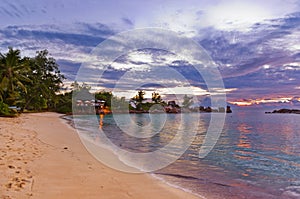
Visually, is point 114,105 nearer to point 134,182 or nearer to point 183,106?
point 183,106

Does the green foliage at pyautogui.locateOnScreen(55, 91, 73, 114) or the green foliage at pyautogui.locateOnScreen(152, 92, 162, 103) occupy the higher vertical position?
the green foliage at pyautogui.locateOnScreen(152, 92, 162, 103)

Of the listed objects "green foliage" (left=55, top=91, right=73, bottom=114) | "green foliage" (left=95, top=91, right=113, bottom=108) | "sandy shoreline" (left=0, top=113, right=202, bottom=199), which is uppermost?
"green foliage" (left=95, top=91, right=113, bottom=108)

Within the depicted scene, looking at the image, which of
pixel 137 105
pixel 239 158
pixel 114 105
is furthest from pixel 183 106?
pixel 239 158

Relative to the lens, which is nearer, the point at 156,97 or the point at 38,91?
the point at 38,91

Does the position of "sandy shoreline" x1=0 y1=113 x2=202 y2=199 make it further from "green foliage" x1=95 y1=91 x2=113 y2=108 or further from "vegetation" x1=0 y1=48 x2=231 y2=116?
"green foliage" x1=95 y1=91 x2=113 y2=108

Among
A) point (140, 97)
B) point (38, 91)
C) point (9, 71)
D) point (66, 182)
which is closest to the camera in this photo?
point (66, 182)

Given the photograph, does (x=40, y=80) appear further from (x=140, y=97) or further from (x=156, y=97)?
(x=156, y=97)

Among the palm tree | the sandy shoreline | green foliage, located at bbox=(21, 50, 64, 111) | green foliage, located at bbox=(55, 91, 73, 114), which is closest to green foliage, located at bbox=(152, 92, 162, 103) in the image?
green foliage, located at bbox=(55, 91, 73, 114)

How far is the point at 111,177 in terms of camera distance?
786 cm

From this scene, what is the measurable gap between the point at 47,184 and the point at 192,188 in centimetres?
421

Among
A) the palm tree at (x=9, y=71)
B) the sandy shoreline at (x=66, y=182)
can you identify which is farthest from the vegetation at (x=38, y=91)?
the sandy shoreline at (x=66, y=182)

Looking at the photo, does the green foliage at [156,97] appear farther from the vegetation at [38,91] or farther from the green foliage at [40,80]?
the green foliage at [40,80]

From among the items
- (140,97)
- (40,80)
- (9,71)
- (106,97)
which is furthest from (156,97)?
(9,71)

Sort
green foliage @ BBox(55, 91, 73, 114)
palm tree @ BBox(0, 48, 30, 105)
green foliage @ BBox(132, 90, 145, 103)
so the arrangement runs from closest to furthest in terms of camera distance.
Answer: palm tree @ BBox(0, 48, 30, 105)
green foliage @ BBox(55, 91, 73, 114)
green foliage @ BBox(132, 90, 145, 103)
